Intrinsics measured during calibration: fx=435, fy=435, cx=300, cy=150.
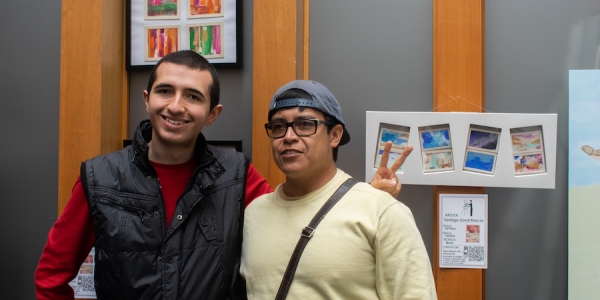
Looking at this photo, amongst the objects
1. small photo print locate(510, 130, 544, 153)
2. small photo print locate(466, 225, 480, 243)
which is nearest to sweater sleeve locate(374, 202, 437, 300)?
small photo print locate(466, 225, 480, 243)

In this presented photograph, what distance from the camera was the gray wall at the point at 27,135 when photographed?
228 centimetres

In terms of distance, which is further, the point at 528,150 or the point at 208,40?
the point at 208,40

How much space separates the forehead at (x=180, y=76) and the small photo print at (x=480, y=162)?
1.21 m

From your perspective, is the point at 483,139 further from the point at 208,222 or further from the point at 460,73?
the point at 208,222

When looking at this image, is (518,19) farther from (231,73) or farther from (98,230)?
(98,230)

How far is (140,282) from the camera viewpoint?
4.74 ft

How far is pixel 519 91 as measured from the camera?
2.05 meters

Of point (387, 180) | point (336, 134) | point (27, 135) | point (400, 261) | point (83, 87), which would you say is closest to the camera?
point (400, 261)

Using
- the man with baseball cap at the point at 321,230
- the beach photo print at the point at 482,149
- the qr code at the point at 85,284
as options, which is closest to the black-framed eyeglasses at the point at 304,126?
the man with baseball cap at the point at 321,230

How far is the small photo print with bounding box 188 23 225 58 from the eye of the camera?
2.19 meters

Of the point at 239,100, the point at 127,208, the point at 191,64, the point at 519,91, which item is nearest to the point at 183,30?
the point at 239,100

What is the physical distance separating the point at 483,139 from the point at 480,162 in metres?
0.10

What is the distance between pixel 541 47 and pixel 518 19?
0.55 ft

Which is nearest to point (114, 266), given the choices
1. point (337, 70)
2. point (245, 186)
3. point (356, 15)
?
point (245, 186)
